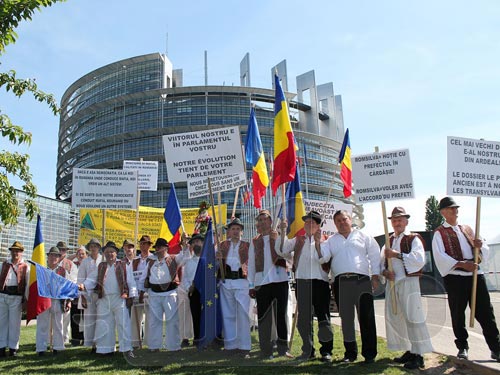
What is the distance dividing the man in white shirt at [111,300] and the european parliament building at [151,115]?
59672 millimetres

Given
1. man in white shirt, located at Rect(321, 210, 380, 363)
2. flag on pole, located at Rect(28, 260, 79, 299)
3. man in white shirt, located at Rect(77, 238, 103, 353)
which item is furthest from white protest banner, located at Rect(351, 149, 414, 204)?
flag on pole, located at Rect(28, 260, 79, 299)

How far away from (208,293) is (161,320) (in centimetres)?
122

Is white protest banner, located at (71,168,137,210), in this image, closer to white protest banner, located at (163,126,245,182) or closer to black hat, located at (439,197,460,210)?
white protest banner, located at (163,126,245,182)

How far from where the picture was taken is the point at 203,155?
743cm

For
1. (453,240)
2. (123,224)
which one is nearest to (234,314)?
(453,240)

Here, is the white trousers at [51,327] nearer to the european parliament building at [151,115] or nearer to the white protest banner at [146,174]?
the white protest banner at [146,174]

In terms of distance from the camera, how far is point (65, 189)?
78.3 m

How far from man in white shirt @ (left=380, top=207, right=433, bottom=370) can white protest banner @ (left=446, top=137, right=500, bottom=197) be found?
94 centimetres

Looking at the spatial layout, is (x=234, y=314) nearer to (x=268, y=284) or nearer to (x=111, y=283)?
(x=268, y=284)

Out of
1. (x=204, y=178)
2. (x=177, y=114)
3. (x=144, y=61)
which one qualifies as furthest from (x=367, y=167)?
(x=144, y=61)

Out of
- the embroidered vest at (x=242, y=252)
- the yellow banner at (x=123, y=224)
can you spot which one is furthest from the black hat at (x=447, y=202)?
the yellow banner at (x=123, y=224)

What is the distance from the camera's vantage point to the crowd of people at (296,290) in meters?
5.95

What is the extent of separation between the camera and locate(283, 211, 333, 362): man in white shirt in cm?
615

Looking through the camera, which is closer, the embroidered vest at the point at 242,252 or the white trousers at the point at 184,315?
the embroidered vest at the point at 242,252
